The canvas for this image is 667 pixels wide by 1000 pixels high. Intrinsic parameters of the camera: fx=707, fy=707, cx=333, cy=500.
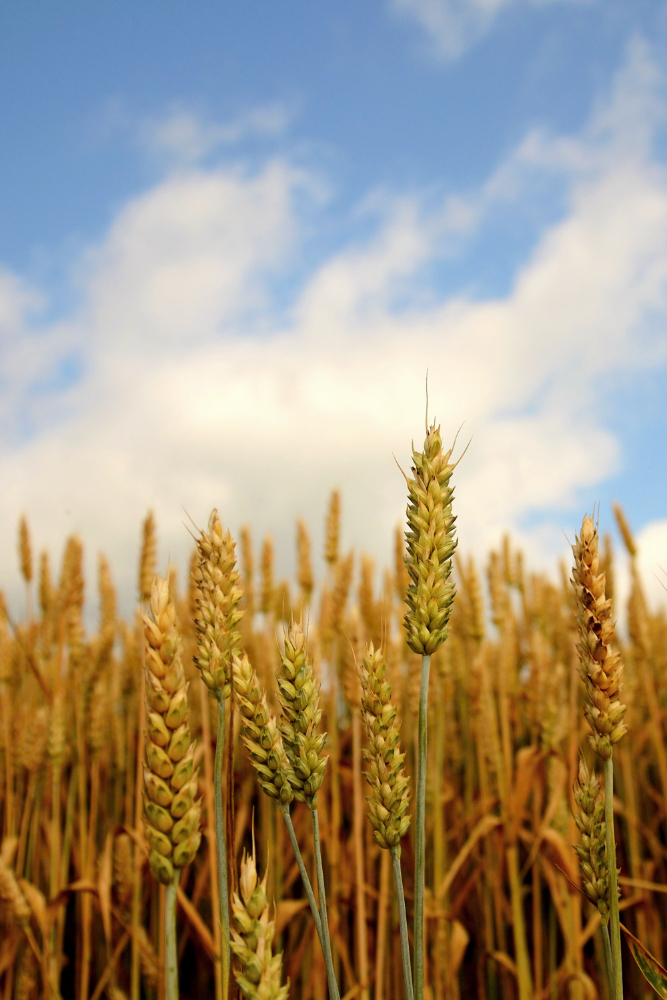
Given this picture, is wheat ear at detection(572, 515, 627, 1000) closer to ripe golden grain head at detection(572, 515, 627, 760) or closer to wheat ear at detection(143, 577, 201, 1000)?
ripe golden grain head at detection(572, 515, 627, 760)

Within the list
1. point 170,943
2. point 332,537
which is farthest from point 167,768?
point 332,537

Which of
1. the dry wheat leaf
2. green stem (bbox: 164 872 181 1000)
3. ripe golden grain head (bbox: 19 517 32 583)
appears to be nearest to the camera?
green stem (bbox: 164 872 181 1000)

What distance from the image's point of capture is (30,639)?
4.49m

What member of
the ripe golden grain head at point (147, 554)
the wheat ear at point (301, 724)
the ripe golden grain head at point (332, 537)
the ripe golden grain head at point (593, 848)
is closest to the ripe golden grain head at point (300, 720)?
the wheat ear at point (301, 724)

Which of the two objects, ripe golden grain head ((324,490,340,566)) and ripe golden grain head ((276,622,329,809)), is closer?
ripe golden grain head ((276,622,329,809))

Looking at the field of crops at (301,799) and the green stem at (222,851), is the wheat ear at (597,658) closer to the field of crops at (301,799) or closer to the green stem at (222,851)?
the field of crops at (301,799)

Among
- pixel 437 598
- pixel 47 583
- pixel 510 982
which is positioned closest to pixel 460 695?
pixel 510 982

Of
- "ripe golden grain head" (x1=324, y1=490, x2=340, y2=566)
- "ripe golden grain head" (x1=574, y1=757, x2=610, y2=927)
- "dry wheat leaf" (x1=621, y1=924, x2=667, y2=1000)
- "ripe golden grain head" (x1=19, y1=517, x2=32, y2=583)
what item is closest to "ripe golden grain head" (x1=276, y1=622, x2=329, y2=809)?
"ripe golden grain head" (x1=574, y1=757, x2=610, y2=927)

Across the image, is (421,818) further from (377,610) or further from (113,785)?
(113,785)

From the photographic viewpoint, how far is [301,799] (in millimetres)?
1027

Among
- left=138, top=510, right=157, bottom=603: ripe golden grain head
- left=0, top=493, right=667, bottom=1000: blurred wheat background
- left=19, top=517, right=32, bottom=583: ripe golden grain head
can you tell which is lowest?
left=0, top=493, right=667, bottom=1000: blurred wheat background

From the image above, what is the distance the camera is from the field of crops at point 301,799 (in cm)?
103

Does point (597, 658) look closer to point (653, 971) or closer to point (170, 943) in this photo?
point (653, 971)

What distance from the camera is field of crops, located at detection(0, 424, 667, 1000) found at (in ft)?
3.39
